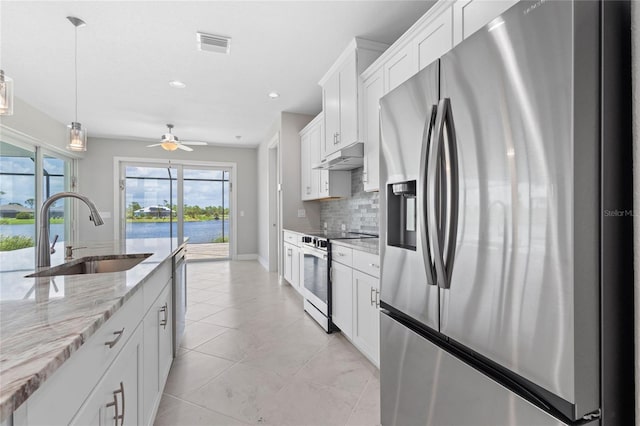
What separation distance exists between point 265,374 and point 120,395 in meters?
1.29

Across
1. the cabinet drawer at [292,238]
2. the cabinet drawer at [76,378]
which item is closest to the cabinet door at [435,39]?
the cabinet drawer at [76,378]

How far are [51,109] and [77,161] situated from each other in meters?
1.77

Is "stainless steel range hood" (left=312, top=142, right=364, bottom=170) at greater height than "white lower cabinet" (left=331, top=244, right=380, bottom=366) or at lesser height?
greater

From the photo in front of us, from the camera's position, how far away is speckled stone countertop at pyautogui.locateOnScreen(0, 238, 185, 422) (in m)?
0.53

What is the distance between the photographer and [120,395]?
1032mm

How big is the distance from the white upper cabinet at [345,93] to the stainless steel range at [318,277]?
100cm

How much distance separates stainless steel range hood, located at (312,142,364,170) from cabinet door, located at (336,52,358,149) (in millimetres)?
75

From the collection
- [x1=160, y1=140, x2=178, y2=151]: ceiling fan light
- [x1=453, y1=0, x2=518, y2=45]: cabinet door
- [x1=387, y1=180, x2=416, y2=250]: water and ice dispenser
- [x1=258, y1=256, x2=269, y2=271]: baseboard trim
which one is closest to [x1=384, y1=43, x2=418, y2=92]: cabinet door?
[x1=453, y1=0, x2=518, y2=45]: cabinet door

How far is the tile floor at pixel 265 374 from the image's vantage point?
5.78ft

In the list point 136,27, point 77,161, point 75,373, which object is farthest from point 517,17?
point 77,161

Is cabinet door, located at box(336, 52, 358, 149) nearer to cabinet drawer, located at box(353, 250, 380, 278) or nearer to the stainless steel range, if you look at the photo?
the stainless steel range

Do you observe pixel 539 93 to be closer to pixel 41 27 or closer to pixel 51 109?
pixel 41 27

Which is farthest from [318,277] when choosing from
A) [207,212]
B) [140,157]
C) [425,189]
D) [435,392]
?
[140,157]

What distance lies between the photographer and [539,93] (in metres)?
0.81
